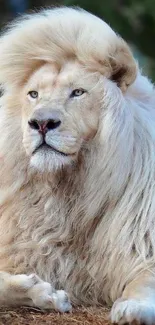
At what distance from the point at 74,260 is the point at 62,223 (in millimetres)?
145

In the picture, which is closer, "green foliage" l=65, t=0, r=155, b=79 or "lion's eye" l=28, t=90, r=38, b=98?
"lion's eye" l=28, t=90, r=38, b=98

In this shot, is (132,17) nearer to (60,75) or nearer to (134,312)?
(60,75)

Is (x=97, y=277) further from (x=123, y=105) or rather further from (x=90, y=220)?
(x=123, y=105)

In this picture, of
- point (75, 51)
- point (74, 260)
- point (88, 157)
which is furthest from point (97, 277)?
point (75, 51)

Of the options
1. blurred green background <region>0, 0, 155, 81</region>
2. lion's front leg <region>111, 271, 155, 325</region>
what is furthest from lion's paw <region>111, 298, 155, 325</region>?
blurred green background <region>0, 0, 155, 81</region>

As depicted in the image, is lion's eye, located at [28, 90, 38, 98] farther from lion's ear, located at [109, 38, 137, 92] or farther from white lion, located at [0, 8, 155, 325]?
lion's ear, located at [109, 38, 137, 92]

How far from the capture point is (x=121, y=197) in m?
4.33

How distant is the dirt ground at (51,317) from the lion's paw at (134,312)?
70 mm

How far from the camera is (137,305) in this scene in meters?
3.91

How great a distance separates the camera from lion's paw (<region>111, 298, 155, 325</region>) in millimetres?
3840

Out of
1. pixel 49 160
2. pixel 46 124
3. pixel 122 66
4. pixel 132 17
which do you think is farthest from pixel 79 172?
pixel 132 17

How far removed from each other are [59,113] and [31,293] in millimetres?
648

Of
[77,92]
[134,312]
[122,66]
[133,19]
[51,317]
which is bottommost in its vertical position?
[51,317]

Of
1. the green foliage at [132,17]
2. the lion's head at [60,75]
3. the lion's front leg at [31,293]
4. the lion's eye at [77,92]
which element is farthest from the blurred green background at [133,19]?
the lion's front leg at [31,293]
